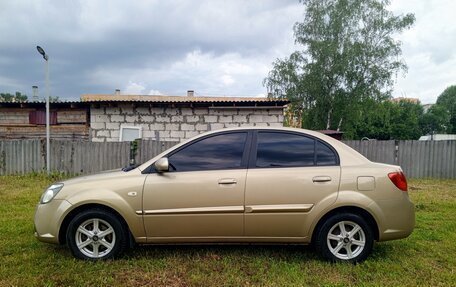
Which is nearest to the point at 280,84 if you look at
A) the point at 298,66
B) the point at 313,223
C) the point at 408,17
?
the point at 298,66

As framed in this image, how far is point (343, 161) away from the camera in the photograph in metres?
3.90

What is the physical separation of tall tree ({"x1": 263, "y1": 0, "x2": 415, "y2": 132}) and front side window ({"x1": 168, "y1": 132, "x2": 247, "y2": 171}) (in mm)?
17369

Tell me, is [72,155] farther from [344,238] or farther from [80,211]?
[344,238]

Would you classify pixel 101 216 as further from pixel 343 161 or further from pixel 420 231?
pixel 420 231

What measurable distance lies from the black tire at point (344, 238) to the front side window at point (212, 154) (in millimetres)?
1250

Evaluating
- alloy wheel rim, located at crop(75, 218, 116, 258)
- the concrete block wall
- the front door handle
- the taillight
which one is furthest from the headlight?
the concrete block wall

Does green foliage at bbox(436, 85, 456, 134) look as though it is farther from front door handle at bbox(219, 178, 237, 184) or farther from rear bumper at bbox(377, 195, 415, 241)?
front door handle at bbox(219, 178, 237, 184)

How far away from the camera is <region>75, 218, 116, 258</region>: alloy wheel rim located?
12.7ft

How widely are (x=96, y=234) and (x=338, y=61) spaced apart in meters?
19.2

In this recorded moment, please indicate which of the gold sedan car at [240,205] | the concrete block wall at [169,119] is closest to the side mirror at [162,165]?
the gold sedan car at [240,205]

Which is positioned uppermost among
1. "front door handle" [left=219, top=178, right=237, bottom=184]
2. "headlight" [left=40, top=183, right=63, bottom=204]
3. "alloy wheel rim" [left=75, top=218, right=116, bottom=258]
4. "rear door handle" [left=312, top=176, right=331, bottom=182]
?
"rear door handle" [left=312, top=176, right=331, bottom=182]

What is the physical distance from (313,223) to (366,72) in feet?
64.2

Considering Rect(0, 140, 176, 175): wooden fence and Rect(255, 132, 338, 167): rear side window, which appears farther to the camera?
Rect(0, 140, 176, 175): wooden fence

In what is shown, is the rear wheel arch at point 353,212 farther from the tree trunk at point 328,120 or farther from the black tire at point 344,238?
the tree trunk at point 328,120
